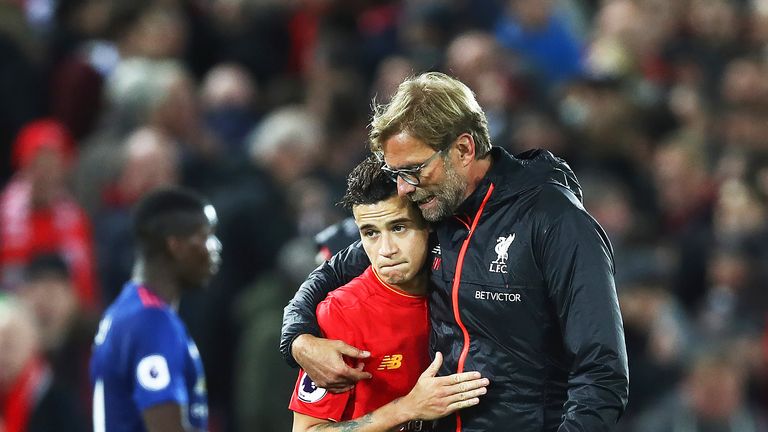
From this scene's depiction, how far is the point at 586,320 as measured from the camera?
14.1 feet

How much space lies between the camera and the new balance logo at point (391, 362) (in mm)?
4781

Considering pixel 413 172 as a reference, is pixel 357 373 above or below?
below

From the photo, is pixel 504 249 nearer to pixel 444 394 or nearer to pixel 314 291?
pixel 444 394

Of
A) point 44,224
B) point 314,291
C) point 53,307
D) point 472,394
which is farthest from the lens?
point 44,224

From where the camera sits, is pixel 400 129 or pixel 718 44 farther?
pixel 718 44

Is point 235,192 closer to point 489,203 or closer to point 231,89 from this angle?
point 231,89

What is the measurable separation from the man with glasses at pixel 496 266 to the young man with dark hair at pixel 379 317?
0.10 m

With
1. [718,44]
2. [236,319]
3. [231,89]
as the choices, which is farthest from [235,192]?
[718,44]

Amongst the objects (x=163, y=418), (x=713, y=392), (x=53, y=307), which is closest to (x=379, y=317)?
(x=163, y=418)

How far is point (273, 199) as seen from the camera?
30.6ft

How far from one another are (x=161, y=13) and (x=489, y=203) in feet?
21.4

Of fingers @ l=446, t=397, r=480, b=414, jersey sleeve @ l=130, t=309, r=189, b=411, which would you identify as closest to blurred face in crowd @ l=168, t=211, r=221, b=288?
jersey sleeve @ l=130, t=309, r=189, b=411

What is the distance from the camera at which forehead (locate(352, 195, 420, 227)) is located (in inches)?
185

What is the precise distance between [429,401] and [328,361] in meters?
0.35
